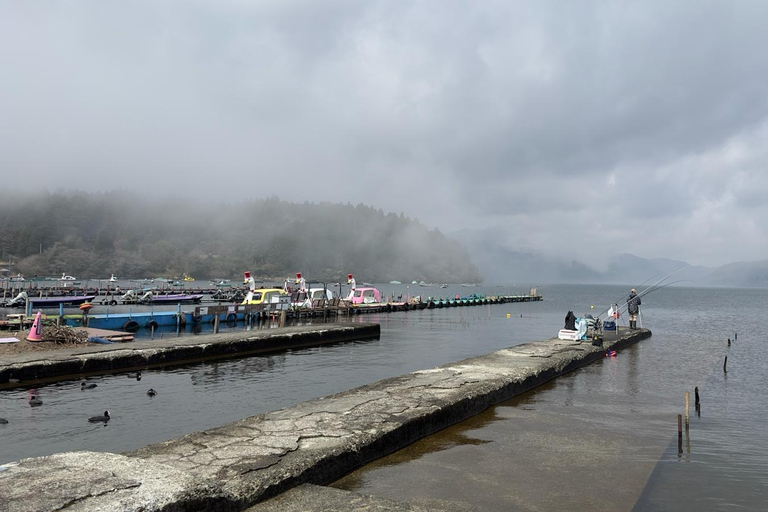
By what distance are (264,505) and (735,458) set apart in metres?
9.35

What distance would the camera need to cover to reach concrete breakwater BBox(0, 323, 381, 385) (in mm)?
15117

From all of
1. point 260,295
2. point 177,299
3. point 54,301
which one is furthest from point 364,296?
point 54,301

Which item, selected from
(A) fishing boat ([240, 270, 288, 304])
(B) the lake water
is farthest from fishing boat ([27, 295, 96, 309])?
(B) the lake water

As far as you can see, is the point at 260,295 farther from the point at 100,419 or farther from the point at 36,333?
the point at 100,419

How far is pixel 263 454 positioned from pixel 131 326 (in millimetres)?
30848

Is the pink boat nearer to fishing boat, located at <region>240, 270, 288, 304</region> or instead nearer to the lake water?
fishing boat, located at <region>240, 270, 288, 304</region>

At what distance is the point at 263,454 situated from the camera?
24.0ft

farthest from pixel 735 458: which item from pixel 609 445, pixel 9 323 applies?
pixel 9 323

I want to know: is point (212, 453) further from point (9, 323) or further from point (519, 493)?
point (9, 323)

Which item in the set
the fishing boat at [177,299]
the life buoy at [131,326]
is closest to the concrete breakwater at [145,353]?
the life buoy at [131,326]

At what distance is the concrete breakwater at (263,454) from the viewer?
488 cm

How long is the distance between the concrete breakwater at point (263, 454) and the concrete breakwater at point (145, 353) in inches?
388

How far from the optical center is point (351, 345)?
27.5 meters

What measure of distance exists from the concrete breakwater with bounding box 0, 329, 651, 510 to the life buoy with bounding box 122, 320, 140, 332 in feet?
86.3
